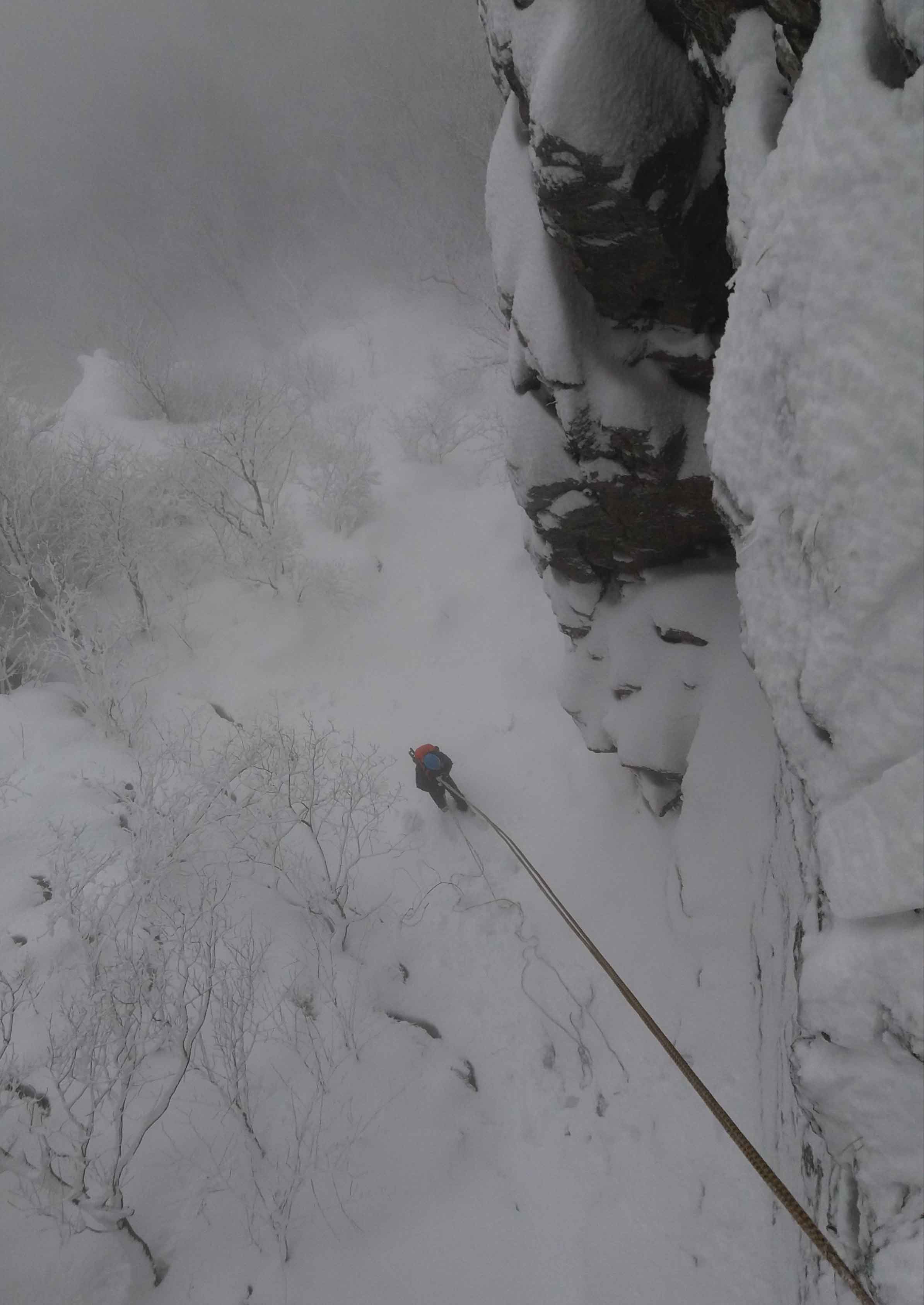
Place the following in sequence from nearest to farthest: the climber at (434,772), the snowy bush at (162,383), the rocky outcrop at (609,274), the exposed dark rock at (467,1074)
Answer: the rocky outcrop at (609,274) < the exposed dark rock at (467,1074) < the climber at (434,772) < the snowy bush at (162,383)

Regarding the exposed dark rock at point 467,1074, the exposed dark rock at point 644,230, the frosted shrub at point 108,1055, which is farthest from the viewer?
the exposed dark rock at point 467,1074

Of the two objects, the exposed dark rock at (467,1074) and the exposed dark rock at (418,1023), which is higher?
the exposed dark rock at (467,1074)

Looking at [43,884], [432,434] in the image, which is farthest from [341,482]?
[43,884]

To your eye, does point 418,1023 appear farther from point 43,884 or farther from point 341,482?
point 341,482

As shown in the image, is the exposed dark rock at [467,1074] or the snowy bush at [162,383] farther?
the snowy bush at [162,383]

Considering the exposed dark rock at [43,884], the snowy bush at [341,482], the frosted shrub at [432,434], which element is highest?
the frosted shrub at [432,434]

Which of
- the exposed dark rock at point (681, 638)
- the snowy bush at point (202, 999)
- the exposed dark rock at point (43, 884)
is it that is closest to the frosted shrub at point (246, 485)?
the snowy bush at point (202, 999)

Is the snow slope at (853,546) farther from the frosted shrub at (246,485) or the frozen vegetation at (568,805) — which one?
the frosted shrub at (246,485)
